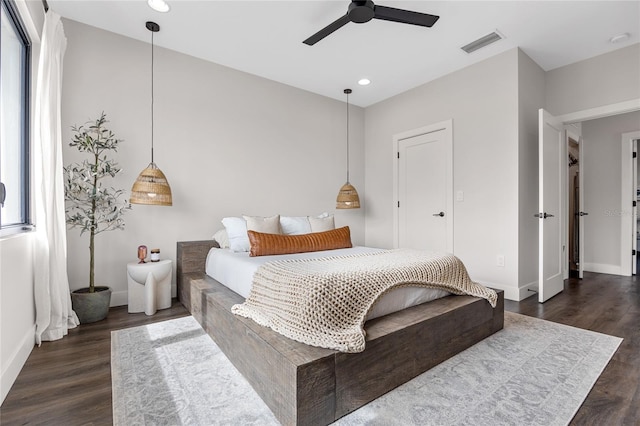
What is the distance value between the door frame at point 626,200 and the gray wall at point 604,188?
47mm

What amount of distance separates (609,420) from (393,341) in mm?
959

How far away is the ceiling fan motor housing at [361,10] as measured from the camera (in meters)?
2.17

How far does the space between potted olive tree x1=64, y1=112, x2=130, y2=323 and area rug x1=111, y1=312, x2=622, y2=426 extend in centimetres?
61

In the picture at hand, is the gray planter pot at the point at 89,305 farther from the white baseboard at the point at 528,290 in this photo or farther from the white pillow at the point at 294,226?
the white baseboard at the point at 528,290

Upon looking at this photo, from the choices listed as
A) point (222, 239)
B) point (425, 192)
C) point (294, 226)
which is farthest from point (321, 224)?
point (425, 192)

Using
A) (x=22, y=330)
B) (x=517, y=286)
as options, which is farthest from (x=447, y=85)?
(x=22, y=330)

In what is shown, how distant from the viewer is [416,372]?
5.50 ft

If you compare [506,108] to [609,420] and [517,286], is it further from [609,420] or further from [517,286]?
[609,420]

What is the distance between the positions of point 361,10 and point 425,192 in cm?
257

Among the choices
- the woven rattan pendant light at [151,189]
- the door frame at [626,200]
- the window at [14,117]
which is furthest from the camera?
the door frame at [626,200]

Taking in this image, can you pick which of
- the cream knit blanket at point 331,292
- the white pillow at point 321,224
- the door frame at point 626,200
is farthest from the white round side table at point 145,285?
the door frame at point 626,200

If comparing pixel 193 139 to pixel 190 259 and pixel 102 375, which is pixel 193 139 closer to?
pixel 190 259

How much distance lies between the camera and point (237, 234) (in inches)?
119

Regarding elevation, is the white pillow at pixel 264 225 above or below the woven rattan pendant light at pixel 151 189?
below
